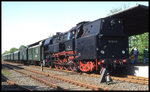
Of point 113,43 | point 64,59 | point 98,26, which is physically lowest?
point 64,59

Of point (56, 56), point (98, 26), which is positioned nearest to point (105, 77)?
point (98, 26)

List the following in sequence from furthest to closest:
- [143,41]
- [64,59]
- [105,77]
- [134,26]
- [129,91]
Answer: [143,41]
[64,59]
[134,26]
[105,77]
[129,91]

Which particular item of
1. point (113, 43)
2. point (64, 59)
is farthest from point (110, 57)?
point (64, 59)

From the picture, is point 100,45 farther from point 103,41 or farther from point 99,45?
point 103,41

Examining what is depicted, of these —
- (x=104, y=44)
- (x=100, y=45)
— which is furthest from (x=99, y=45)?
(x=104, y=44)

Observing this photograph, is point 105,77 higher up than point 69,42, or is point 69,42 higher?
point 69,42

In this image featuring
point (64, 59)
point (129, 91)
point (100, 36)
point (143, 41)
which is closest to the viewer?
point (129, 91)

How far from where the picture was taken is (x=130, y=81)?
8828mm

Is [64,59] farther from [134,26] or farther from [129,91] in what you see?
[129,91]

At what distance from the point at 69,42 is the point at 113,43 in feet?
13.2

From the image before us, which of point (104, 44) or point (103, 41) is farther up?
point (103, 41)

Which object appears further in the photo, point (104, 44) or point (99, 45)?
point (104, 44)

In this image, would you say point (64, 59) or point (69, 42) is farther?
point (64, 59)

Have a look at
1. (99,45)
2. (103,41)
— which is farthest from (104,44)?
(99,45)
